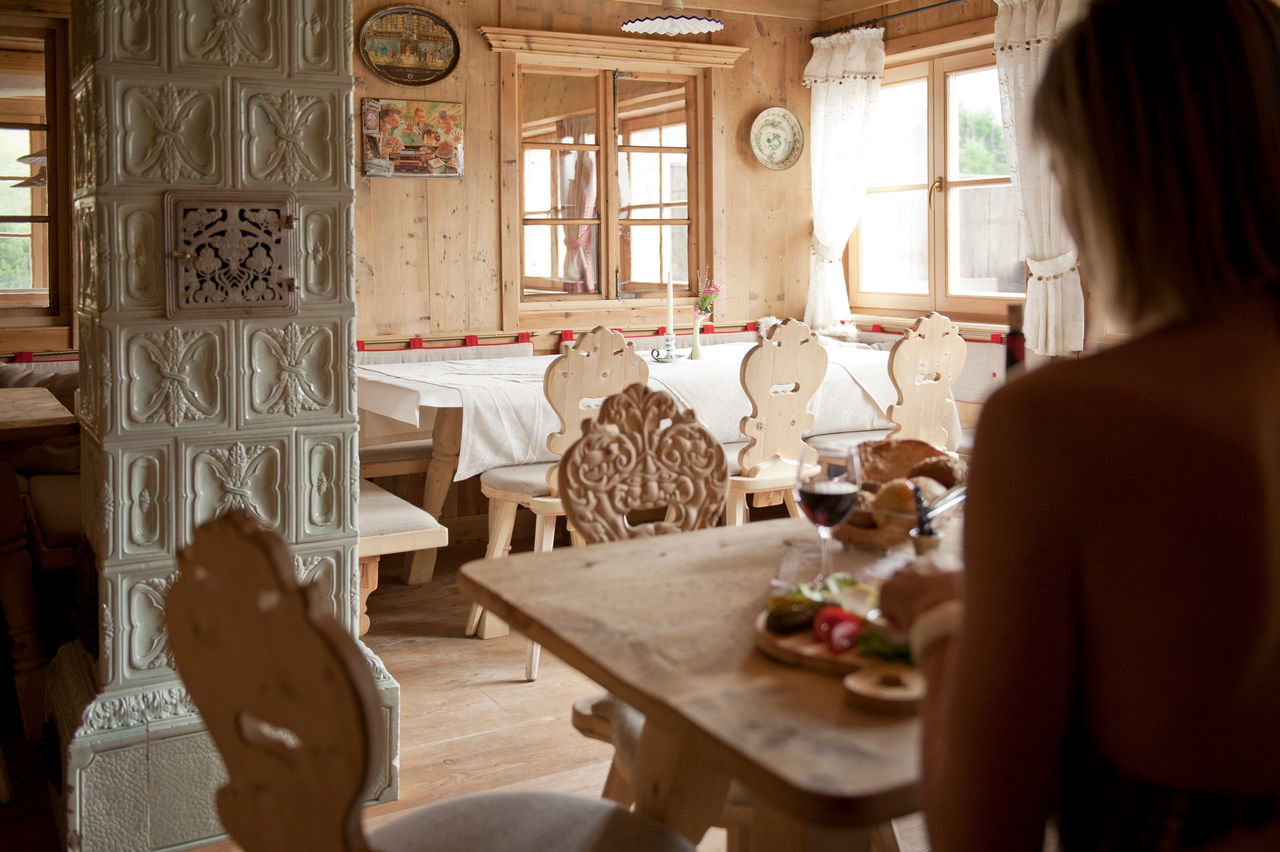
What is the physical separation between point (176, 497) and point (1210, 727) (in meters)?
1.96

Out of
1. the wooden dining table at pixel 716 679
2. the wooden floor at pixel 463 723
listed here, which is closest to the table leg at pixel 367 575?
the wooden floor at pixel 463 723

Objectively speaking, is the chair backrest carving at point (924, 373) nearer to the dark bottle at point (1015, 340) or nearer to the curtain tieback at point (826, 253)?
the curtain tieback at point (826, 253)

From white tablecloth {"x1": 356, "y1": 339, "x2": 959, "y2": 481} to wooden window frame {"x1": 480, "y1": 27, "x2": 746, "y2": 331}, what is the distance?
1.20 m

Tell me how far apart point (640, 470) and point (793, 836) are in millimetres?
837

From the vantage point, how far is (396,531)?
3.32m

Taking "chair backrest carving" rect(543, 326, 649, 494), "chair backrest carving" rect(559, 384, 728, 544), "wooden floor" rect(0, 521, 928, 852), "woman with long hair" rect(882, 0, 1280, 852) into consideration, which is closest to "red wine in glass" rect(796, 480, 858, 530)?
"chair backrest carving" rect(559, 384, 728, 544)

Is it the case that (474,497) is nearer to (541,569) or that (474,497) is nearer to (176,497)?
(176,497)

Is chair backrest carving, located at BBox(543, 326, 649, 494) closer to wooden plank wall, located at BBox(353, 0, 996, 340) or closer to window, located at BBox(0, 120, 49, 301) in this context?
wooden plank wall, located at BBox(353, 0, 996, 340)

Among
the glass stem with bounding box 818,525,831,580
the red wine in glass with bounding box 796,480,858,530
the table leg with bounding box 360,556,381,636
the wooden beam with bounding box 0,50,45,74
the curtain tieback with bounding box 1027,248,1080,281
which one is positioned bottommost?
the table leg with bounding box 360,556,381,636

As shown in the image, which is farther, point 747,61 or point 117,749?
point 747,61

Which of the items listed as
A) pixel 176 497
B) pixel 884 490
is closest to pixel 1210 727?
pixel 884 490

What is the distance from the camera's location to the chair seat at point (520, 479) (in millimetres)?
3609

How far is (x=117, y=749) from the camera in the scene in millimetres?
2289

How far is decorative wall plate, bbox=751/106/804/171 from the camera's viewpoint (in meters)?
6.59
